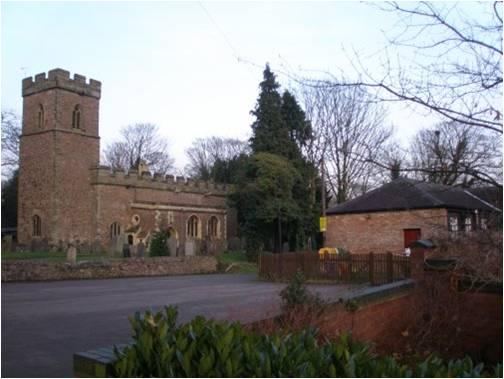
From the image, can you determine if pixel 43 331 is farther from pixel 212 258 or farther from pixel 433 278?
pixel 212 258

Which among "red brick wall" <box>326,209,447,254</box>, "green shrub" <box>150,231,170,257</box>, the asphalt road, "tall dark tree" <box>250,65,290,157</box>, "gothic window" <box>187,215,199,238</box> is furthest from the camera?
"gothic window" <box>187,215,199,238</box>

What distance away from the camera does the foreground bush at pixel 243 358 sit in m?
4.11

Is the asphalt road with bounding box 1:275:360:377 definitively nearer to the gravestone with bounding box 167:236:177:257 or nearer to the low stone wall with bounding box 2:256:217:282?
the low stone wall with bounding box 2:256:217:282

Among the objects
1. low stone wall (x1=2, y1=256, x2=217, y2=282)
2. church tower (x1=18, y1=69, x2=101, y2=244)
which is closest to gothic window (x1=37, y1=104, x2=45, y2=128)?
church tower (x1=18, y1=69, x2=101, y2=244)

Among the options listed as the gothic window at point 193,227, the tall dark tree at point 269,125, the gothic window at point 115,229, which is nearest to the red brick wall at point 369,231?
the tall dark tree at point 269,125

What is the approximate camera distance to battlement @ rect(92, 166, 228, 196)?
41875mm

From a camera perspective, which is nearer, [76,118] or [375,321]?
[375,321]

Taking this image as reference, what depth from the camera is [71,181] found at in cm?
4025

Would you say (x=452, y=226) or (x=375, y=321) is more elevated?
(x=452, y=226)

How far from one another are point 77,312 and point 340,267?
1290 centimetres

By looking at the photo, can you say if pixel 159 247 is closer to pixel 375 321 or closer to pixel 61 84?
pixel 61 84

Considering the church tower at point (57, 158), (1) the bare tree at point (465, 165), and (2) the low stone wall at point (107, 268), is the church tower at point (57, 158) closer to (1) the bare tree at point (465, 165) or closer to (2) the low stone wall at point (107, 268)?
(2) the low stone wall at point (107, 268)

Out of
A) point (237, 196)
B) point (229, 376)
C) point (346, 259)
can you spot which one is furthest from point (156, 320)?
point (237, 196)

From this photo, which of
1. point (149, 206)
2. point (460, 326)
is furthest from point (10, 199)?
point (460, 326)
